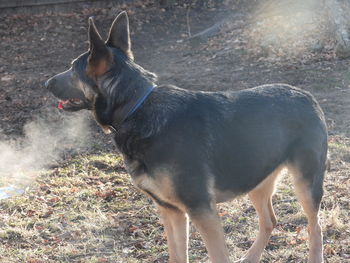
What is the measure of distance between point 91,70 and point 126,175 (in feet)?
10.5

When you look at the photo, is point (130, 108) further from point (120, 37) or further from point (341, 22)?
point (341, 22)

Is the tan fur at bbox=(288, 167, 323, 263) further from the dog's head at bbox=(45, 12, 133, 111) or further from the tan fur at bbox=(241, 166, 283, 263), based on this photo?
the dog's head at bbox=(45, 12, 133, 111)

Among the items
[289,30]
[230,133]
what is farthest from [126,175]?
[289,30]

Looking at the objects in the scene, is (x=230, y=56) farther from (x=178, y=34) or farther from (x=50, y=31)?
(x=50, y=31)

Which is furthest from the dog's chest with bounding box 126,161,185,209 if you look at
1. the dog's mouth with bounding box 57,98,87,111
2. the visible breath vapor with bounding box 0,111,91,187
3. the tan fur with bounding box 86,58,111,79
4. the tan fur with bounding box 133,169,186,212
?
the visible breath vapor with bounding box 0,111,91,187

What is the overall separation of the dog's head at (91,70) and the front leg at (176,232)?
1133 mm

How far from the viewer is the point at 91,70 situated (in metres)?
4.66

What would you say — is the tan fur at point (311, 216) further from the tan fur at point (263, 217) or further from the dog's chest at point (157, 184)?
the dog's chest at point (157, 184)

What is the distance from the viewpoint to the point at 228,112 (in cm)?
480

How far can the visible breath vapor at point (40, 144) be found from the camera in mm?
8023

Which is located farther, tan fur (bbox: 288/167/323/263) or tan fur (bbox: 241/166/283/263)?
tan fur (bbox: 241/166/283/263)

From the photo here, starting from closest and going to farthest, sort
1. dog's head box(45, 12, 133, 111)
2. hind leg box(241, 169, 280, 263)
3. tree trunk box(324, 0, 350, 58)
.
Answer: dog's head box(45, 12, 133, 111)
hind leg box(241, 169, 280, 263)
tree trunk box(324, 0, 350, 58)

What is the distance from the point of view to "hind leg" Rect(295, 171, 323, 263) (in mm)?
5078

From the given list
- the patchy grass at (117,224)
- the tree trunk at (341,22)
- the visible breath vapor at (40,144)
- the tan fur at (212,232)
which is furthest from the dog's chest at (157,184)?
the tree trunk at (341,22)
